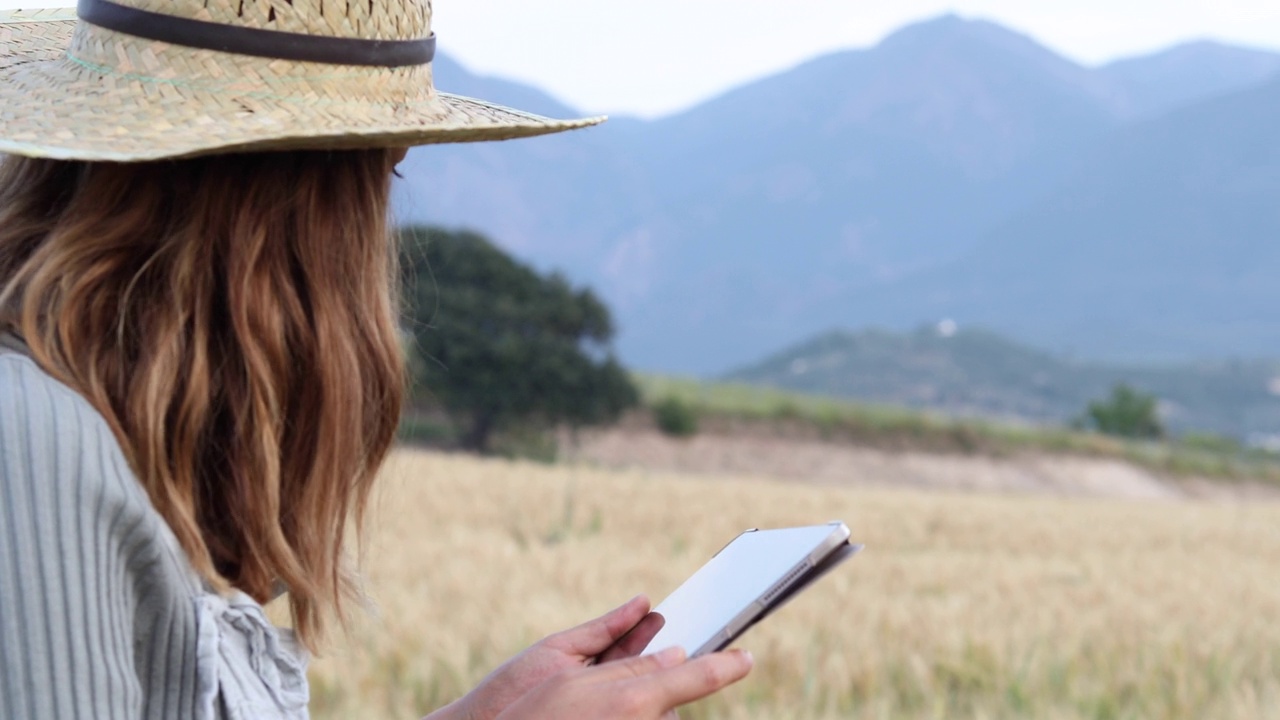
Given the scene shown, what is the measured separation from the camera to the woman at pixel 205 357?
1031 mm

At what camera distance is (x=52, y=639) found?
1.01 meters

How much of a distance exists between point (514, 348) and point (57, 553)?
24.2 metres

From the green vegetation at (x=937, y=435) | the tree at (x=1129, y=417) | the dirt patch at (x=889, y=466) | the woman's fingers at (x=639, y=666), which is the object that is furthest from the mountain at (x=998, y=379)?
the woman's fingers at (x=639, y=666)

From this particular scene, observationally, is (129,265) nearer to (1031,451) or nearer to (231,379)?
(231,379)

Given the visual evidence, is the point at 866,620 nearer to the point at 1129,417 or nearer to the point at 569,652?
the point at 569,652

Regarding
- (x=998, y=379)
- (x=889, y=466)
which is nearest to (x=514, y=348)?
(x=889, y=466)

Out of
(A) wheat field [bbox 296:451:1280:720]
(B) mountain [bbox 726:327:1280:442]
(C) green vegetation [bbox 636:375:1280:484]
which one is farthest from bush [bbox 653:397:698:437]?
(B) mountain [bbox 726:327:1280:442]

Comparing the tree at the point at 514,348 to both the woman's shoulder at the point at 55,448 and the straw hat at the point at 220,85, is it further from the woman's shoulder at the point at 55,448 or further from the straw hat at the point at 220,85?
the woman's shoulder at the point at 55,448

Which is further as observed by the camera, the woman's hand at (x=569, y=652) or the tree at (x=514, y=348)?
the tree at (x=514, y=348)

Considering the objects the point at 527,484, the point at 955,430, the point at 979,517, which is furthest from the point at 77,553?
the point at 955,430

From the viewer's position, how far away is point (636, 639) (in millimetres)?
1469

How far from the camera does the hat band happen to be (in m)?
1.30

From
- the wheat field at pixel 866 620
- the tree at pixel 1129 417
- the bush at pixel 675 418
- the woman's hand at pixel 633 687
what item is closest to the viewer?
the woman's hand at pixel 633 687

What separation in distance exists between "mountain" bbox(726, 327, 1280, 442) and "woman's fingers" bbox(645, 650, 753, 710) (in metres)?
101
